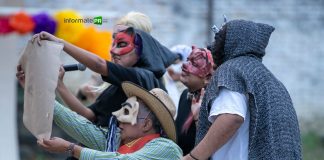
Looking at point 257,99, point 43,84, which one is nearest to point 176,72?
point 43,84

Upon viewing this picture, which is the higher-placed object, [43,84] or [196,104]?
[43,84]

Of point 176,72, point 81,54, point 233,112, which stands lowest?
point 176,72

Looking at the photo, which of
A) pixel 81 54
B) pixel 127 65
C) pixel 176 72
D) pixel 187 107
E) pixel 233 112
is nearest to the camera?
pixel 233 112

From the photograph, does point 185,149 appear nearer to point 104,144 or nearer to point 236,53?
point 104,144

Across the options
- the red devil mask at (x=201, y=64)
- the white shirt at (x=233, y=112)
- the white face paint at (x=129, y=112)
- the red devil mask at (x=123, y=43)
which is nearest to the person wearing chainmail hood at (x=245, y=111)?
the white shirt at (x=233, y=112)

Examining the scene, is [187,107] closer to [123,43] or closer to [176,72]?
[123,43]

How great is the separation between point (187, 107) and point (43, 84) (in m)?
1.13

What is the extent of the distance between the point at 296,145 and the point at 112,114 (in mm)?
964

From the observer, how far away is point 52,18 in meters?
8.02

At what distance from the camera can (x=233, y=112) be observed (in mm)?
3910

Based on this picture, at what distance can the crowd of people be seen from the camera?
3984 mm

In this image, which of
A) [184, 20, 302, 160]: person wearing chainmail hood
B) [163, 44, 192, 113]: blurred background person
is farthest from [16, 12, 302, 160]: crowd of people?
[163, 44, 192, 113]: blurred background person

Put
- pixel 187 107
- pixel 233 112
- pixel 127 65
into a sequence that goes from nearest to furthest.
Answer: pixel 233 112 → pixel 127 65 → pixel 187 107

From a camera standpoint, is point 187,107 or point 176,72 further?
point 176,72
